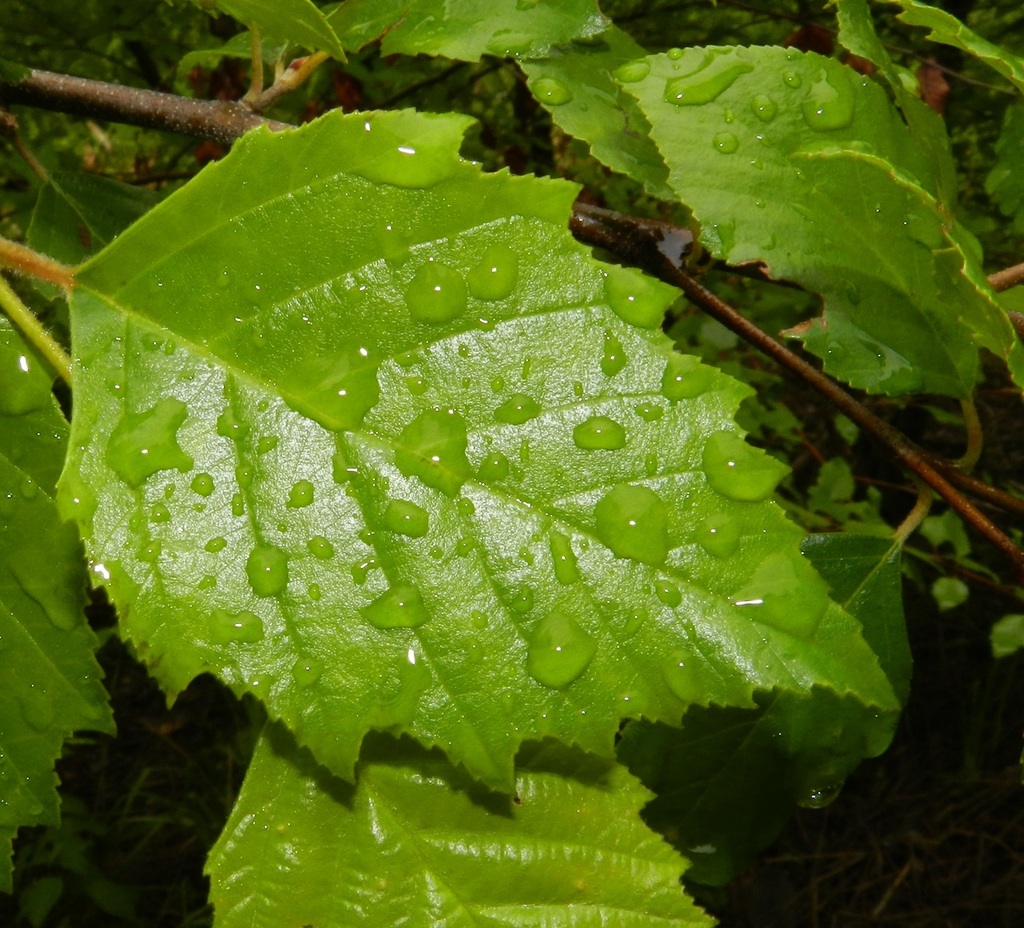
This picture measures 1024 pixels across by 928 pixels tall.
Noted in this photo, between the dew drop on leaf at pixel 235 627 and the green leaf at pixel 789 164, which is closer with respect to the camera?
the dew drop on leaf at pixel 235 627

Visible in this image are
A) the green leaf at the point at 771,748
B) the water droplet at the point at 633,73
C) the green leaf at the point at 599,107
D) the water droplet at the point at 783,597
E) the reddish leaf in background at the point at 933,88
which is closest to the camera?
the water droplet at the point at 783,597

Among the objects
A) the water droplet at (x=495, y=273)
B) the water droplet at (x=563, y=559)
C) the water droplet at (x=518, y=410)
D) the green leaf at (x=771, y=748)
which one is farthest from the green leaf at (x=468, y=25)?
the green leaf at (x=771, y=748)

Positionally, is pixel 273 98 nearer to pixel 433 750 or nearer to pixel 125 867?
pixel 433 750

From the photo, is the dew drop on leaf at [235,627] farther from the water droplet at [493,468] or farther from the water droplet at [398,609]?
the water droplet at [493,468]

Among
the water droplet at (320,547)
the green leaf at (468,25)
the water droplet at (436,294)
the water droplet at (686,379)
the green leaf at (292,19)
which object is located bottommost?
the water droplet at (320,547)

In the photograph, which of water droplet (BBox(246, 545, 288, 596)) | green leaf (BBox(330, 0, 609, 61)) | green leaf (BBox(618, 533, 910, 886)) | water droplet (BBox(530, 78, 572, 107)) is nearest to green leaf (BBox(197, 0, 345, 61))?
green leaf (BBox(330, 0, 609, 61))

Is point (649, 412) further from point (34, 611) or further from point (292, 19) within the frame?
point (34, 611)

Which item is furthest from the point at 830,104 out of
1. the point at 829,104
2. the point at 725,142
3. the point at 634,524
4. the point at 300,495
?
the point at 300,495
